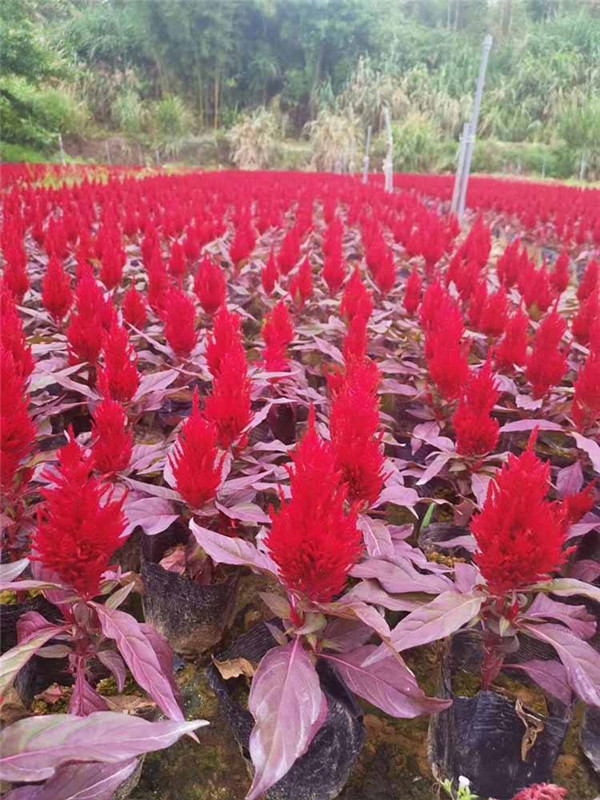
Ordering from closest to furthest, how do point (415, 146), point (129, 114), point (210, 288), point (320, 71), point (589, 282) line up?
1. point (210, 288)
2. point (589, 282)
3. point (415, 146)
4. point (129, 114)
5. point (320, 71)

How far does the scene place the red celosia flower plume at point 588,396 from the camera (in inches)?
62.9

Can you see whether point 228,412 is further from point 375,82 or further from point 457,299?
point 375,82

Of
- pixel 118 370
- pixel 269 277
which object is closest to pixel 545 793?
pixel 118 370

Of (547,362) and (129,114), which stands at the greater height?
(129,114)

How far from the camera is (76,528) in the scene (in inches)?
35.4

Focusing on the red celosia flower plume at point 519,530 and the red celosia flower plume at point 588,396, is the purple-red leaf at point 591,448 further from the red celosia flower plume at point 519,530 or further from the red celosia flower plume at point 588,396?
the red celosia flower plume at point 519,530

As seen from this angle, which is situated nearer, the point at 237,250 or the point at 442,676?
the point at 442,676

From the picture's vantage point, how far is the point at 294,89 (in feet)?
94.3

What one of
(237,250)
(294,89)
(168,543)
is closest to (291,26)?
(294,89)

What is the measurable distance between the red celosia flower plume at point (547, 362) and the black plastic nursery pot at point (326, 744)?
1.05 metres

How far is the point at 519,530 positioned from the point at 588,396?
Result: 797 millimetres

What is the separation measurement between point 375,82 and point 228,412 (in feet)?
89.0

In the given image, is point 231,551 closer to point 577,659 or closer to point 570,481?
point 577,659

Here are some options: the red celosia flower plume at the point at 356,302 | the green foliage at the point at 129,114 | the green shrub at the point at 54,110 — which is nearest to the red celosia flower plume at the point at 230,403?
the red celosia flower plume at the point at 356,302
